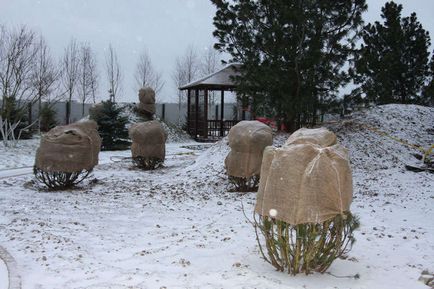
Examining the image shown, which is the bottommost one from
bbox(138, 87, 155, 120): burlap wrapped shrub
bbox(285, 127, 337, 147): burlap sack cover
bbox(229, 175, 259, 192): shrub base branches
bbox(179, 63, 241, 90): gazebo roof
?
bbox(229, 175, 259, 192): shrub base branches

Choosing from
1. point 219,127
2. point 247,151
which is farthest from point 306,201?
point 219,127

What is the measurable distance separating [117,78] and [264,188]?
99.7 feet

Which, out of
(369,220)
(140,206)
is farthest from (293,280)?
(140,206)

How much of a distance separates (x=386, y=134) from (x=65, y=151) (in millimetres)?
8940

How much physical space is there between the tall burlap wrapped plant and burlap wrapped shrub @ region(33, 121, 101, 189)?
518 centimetres

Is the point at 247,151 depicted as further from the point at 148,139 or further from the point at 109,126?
the point at 109,126

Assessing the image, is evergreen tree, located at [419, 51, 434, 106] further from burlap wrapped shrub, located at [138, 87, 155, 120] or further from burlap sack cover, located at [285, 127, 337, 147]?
burlap sack cover, located at [285, 127, 337, 147]

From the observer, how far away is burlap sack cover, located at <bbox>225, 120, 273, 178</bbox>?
8.38 metres

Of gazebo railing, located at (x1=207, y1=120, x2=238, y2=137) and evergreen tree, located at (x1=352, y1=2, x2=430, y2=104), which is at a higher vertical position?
evergreen tree, located at (x1=352, y1=2, x2=430, y2=104)

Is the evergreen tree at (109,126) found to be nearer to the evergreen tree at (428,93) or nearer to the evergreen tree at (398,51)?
the evergreen tree at (398,51)

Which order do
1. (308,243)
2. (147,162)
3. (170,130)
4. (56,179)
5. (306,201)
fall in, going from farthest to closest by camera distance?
Result: (170,130) → (147,162) → (56,179) → (308,243) → (306,201)

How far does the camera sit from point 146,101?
1812 cm

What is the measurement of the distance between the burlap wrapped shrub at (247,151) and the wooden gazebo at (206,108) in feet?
32.9

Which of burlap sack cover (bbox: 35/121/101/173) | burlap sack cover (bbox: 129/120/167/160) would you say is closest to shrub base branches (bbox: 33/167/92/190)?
burlap sack cover (bbox: 35/121/101/173)
